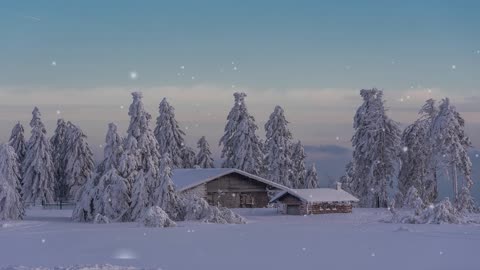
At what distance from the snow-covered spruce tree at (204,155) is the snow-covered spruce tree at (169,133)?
3201 mm

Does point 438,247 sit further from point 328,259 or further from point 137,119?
point 137,119

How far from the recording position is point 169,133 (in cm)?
7688

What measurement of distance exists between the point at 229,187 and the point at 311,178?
18420mm

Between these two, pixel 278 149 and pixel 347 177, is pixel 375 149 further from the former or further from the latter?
pixel 347 177

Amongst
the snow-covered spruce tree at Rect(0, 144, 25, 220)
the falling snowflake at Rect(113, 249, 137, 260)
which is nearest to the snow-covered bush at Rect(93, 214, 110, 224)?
the snow-covered spruce tree at Rect(0, 144, 25, 220)

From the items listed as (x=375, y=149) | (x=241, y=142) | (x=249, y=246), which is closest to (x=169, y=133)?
(x=241, y=142)

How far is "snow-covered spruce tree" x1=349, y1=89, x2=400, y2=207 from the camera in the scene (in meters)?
63.0

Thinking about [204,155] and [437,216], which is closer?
[437,216]

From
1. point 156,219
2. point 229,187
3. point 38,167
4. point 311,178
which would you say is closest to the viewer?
point 156,219

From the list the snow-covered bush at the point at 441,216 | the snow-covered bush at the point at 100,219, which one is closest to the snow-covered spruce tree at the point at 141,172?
the snow-covered bush at the point at 100,219

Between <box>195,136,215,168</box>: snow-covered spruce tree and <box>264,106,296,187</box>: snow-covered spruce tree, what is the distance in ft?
33.7

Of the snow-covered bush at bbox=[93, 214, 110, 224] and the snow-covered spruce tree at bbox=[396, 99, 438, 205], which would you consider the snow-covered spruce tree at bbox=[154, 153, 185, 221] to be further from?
the snow-covered spruce tree at bbox=[396, 99, 438, 205]

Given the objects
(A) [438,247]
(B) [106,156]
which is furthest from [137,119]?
(A) [438,247]

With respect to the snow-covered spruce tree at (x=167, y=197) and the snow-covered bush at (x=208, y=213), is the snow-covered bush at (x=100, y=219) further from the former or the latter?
the snow-covered bush at (x=208, y=213)
